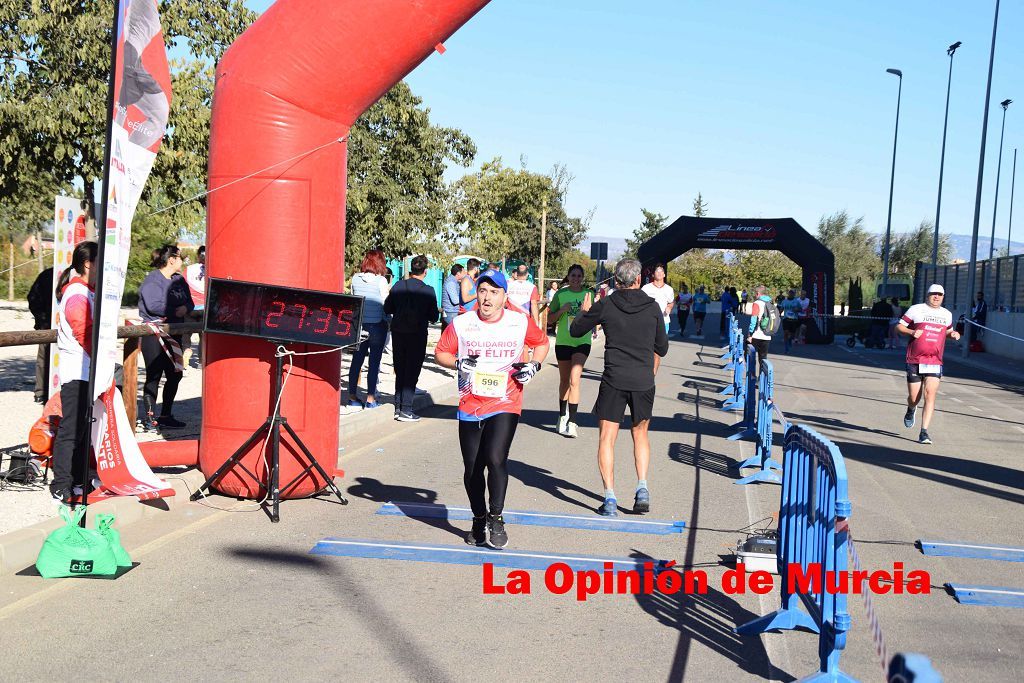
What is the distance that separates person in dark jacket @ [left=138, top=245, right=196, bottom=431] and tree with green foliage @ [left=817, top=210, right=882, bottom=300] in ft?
253

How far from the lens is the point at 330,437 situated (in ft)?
27.5

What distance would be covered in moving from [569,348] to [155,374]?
4.47 meters

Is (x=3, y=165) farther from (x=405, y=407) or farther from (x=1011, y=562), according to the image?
(x=1011, y=562)

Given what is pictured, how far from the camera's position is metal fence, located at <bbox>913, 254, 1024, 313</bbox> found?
32469 mm

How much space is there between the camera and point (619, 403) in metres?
8.02

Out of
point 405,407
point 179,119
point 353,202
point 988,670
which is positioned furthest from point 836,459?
point 353,202

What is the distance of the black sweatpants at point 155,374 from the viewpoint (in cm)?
1088

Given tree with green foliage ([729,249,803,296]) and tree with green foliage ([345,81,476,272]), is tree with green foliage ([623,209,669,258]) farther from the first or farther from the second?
tree with green foliage ([345,81,476,272])

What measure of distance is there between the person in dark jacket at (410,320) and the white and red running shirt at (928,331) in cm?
567

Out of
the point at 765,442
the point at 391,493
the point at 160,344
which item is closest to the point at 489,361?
the point at 391,493

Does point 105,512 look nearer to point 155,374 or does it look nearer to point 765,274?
point 155,374

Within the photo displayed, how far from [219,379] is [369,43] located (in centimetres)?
275

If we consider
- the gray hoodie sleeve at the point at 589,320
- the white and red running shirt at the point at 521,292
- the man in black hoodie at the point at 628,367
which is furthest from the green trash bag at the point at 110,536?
the white and red running shirt at the point at 521,292

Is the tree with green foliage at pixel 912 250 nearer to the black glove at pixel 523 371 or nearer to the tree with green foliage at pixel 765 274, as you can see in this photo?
the tree with green foliage at pixel 765 274
